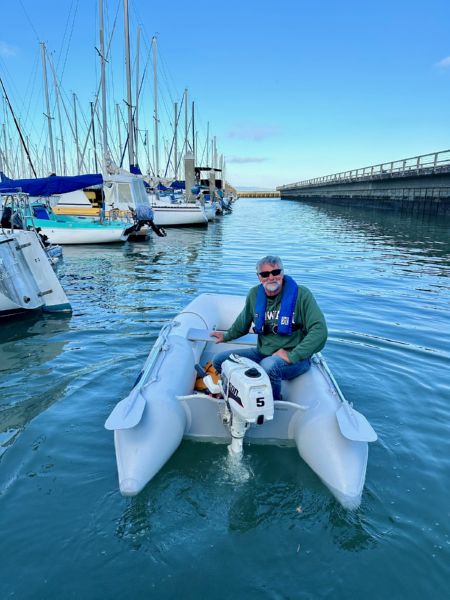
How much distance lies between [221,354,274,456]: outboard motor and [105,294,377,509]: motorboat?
0.05ft

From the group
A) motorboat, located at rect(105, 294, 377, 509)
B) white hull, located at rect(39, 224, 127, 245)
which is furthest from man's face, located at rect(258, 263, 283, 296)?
white hull, located at rect(39, 224, 127, 245)

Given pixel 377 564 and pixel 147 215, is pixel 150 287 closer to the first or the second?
pixel 377 564

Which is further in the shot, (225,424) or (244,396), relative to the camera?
(225,424)

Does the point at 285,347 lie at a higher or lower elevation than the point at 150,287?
higher

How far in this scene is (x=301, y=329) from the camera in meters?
4.07

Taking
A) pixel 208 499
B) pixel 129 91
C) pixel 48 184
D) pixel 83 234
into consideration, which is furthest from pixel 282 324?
pixel 129 91

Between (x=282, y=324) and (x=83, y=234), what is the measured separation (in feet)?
53.0

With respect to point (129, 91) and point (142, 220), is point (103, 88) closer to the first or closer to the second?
point (129, 91)

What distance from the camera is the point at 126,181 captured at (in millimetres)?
22250

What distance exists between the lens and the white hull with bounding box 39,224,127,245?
18.3m

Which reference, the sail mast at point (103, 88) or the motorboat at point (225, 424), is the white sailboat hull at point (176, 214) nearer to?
Result: the sail mast at point (103, 88)

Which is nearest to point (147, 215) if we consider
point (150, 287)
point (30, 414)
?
point (150, 287)

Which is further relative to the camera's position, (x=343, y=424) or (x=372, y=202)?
(x=372, y=202)

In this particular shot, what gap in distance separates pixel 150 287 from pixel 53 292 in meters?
3.25
